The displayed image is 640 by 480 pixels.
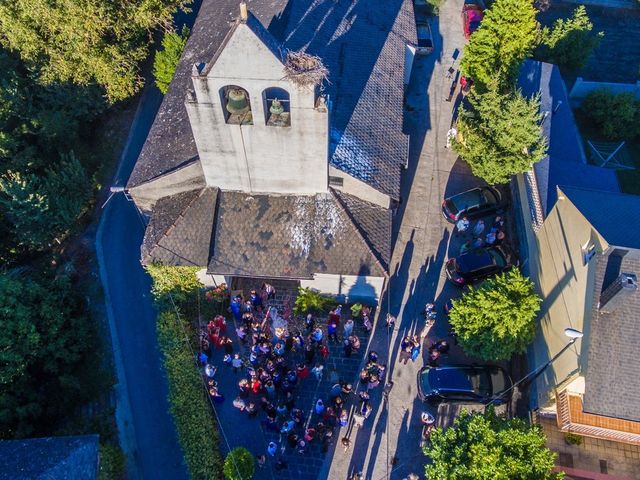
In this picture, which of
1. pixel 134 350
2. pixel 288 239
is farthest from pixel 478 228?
pixel 134 350

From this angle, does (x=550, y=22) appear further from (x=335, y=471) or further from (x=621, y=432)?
(x=335, y=471)

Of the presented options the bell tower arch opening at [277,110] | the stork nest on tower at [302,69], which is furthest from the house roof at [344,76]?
the stork nest on tower at [302,69]

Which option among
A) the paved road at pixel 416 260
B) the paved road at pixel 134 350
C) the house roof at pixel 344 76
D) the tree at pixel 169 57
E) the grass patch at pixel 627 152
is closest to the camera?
A: the paved road at pixel 416 260

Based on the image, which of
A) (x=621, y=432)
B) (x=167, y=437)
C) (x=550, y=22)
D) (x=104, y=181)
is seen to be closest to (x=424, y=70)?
(x=550, y=22)

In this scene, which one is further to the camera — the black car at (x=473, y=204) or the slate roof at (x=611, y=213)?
the black car at (x=473, y=204)

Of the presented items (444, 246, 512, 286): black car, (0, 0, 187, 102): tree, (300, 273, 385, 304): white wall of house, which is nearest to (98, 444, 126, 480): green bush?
(300, 273, 385, 304): white wall of house

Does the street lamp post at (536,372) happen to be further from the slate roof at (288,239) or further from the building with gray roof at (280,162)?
the slate roof at (288,239)

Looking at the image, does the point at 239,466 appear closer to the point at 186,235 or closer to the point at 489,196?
the point at 186,235
